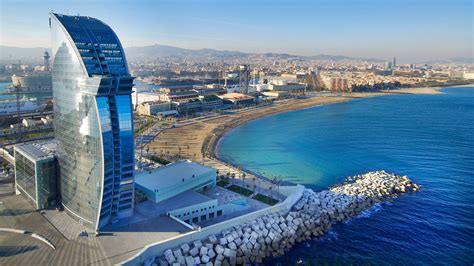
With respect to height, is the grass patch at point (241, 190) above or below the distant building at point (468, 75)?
below

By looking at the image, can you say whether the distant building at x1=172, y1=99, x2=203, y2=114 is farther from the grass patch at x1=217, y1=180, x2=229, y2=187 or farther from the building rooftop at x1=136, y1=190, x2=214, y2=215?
the building rooftop at x1=136, y1=190, x2=214, y2=215

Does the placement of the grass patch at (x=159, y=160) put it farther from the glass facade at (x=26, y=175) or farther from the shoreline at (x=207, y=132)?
the glass facade at (x=26, y=175)

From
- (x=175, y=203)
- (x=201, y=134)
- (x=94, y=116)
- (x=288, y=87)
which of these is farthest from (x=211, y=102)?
(x=94, y=116)

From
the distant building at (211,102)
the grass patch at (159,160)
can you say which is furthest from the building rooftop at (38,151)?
the distant building at (211,102)

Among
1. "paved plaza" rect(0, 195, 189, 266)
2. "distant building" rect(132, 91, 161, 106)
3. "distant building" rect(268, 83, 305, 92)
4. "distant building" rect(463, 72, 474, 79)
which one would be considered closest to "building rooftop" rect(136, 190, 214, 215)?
"paved plaza" rect(0, 195, 189, 266)

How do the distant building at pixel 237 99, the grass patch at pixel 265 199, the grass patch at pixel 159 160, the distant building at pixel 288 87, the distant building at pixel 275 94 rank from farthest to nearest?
the distant building at pixel 288 87 → the distant building at pixel 275 94 → the distant building at pixel 237 99 → the grass patch at pixel 159 160 → the grass patch at pixel 265 199

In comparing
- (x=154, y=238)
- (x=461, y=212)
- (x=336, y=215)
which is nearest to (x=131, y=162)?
(x=154, y=238)
